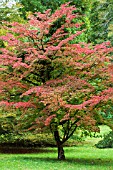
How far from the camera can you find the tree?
35.2ft

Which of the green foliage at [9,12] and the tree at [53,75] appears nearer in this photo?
the tree at [53,75]

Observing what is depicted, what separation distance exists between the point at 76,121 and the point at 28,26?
3.44m

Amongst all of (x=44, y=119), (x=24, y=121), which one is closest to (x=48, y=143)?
(x=24, y=121)

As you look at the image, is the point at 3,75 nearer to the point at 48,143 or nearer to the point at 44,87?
the point at 44,87

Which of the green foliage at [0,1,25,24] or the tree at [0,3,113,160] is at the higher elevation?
the green foliage at [0,1,25,24]

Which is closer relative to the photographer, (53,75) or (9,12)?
(53,75)

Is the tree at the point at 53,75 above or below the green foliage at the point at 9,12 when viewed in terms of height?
below

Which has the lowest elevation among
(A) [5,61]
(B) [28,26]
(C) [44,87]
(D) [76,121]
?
(D) [76,121]

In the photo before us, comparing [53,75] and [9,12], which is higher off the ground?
[9,12]

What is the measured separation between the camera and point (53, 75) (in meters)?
12.0

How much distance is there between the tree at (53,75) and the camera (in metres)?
10.7

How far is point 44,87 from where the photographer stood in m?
11.2

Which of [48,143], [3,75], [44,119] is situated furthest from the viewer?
[48,143]

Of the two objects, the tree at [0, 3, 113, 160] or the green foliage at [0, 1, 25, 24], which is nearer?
the tree at [0, 3, 113, 160]
